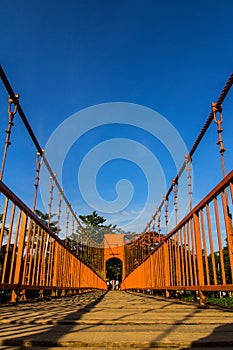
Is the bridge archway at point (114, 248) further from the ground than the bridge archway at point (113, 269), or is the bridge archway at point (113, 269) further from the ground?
the bridge archway at point (114, 248)

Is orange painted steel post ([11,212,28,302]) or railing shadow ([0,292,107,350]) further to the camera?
orange painted steel post ([11,212,28,302])

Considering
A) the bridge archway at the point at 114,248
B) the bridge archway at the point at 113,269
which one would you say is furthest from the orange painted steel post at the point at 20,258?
the bridge archway at the point at 113,269

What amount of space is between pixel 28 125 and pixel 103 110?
9272mm

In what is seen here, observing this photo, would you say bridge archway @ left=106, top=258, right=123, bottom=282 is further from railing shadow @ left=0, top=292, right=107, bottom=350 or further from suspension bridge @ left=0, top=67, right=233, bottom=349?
railing shadow @ left=0, top=292, right=107, bottom=350

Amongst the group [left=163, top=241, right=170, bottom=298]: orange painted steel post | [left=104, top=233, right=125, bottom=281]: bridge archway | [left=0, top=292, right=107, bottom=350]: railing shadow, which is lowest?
[left=0, top=292, right=107, bottom=350]: railing shadow

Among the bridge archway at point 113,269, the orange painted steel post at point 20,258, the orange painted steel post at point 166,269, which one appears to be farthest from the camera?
the bridge archway at point 113,269

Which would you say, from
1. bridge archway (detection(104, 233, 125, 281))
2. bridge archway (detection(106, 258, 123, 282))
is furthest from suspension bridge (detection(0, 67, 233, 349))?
bridge archway (detection(106, 258, 123, 282))

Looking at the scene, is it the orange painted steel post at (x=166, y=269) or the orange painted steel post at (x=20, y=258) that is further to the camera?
the orange painted steel post at (x=166, y=269)

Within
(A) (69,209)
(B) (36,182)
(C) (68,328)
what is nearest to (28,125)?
(B) (36,182)

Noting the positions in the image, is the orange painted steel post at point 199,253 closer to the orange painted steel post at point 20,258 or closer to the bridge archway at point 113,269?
the orange painted steel post at point 20,258

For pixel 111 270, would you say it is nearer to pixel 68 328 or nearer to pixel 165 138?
pixel 165 138

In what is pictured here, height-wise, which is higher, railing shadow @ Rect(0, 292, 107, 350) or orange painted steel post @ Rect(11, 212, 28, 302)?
orange painted steel post @ Rect(11, 212, 28, 302)

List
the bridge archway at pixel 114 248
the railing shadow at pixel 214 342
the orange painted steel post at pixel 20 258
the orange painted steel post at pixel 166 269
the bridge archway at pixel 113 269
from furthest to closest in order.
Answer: the bridge archway at pixel 113 269
the bridge archway at pixel 114 248
the orange painted steel post at pixel 166 269
the orange painted steel post at pixel 20 258
the railing shadow at pixel 214 342

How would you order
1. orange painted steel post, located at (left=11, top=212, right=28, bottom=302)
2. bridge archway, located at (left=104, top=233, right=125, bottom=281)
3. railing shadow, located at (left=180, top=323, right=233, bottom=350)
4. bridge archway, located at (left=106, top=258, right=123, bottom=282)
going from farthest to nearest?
1. bridge archway, located at (left=106, top=258, right=123, bottom=282)
2. bridge archway, located at (left=104, top=233, right=125, bottom=281)
3. orange painted steel post, located at (left=11, top=212, right=28, bottom=302)
4. railing shadow, located at (left=180, top=323, right=233, bottom=350)
